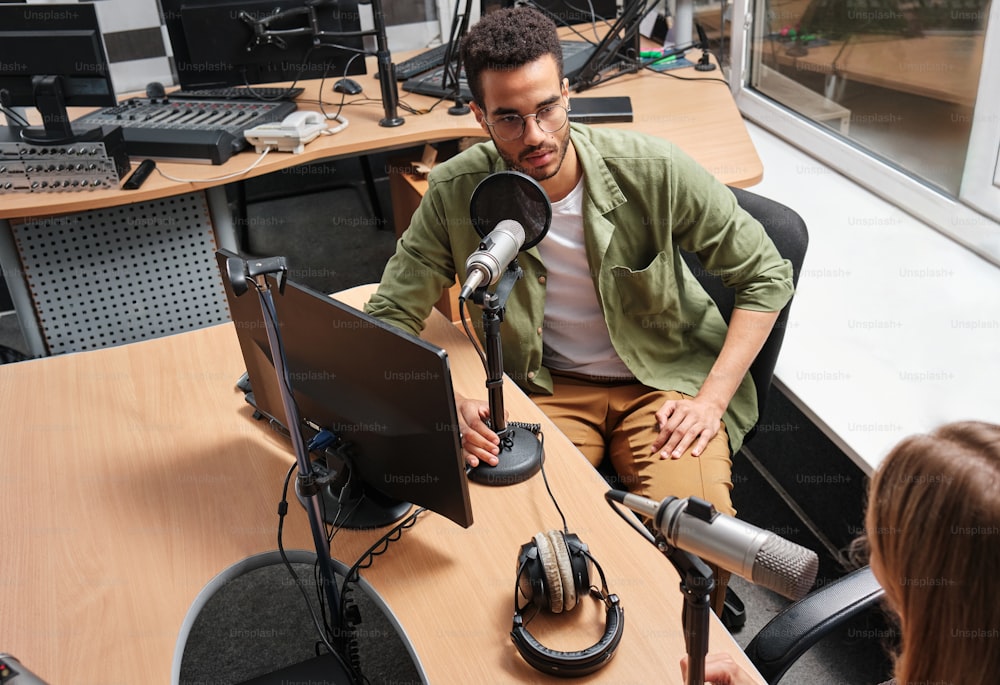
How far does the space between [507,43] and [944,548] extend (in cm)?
119

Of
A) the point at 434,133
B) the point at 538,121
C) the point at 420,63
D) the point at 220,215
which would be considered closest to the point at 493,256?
the point at 538,121

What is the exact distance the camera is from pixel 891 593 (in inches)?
35.9

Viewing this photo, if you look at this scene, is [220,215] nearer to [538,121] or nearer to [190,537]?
[538,121]

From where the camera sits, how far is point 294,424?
1.13 m

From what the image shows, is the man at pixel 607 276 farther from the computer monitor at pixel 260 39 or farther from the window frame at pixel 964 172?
the computer monitor at pixel 260 39

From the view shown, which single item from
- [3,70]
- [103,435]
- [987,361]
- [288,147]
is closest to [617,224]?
[987,361]

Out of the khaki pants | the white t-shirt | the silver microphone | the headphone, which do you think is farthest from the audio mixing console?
the headphone

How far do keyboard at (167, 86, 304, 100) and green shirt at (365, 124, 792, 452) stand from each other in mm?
1398

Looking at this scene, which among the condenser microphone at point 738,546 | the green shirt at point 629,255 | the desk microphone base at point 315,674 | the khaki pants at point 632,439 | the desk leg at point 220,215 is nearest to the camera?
the condenser microphone at point 738,546

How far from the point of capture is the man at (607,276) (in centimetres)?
168

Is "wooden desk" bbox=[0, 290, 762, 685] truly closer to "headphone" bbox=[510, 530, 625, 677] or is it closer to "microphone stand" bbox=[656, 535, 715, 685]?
"headphone" bbox=[510, 530, 625, 677]

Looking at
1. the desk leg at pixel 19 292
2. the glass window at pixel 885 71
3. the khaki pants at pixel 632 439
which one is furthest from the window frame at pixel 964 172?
the desk leg at pixel 19 292

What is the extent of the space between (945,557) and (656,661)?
1.35ft

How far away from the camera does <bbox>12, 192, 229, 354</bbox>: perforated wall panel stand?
102 inches
